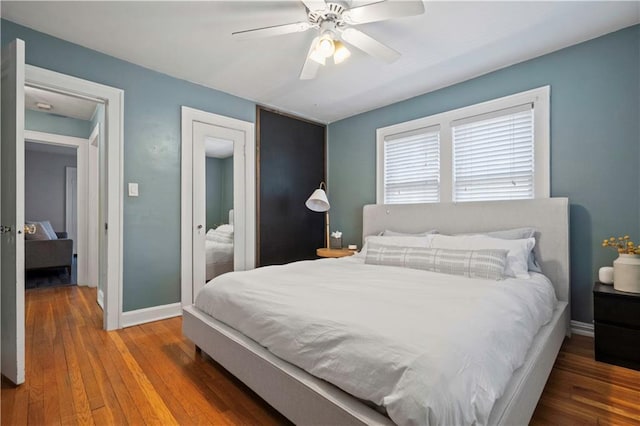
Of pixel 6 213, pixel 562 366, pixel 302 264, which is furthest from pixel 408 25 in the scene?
pixel 6 213

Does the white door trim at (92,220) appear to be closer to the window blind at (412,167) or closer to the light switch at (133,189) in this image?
the light switch at (133,189)

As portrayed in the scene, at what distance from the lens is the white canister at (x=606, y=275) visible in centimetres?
226

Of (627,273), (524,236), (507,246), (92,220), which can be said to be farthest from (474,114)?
(92,220)

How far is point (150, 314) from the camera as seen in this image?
9.89ft

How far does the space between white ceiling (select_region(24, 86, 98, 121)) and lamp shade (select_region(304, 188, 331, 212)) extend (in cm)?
283

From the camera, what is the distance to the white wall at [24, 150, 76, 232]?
684 centimetres

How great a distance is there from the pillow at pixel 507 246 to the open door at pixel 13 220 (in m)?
3.04

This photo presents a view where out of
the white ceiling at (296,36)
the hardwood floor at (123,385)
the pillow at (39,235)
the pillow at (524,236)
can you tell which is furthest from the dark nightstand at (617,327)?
the pillow at (39,235)

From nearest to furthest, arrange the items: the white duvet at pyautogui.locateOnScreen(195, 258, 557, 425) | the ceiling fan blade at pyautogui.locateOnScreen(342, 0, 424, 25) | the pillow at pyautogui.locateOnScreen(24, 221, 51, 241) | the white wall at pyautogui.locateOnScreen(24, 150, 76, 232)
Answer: the white duvet at pyautogui.locateOnScreen(195, 258, 557, 425) → the ceiling fan blade at pyautogui.locateOnScreen(342, 0, 424, 25) → the pillow at pyautogui.locateOnScreen(24, 221, 51, 241) → the white wall at pyautogui.locateOnScreen(24, 150, 76, 232)

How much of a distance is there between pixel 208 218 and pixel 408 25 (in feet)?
8.99

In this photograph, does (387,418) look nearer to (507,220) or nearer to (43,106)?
(507,220)

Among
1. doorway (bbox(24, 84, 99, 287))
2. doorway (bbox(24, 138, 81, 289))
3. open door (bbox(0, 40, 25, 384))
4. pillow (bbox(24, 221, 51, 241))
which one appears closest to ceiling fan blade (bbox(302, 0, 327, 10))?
open door (bbox(0, 40, 25, 384))

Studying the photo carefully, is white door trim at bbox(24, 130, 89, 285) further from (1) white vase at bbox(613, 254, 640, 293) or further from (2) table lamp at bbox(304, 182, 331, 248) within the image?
(1) white vase at bbox(613, 254, 640, 293)

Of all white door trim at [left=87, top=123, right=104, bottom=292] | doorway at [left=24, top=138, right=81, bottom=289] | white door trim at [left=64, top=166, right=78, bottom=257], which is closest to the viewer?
white door trim at [left=87, top=123, right=104, bottom=292]
